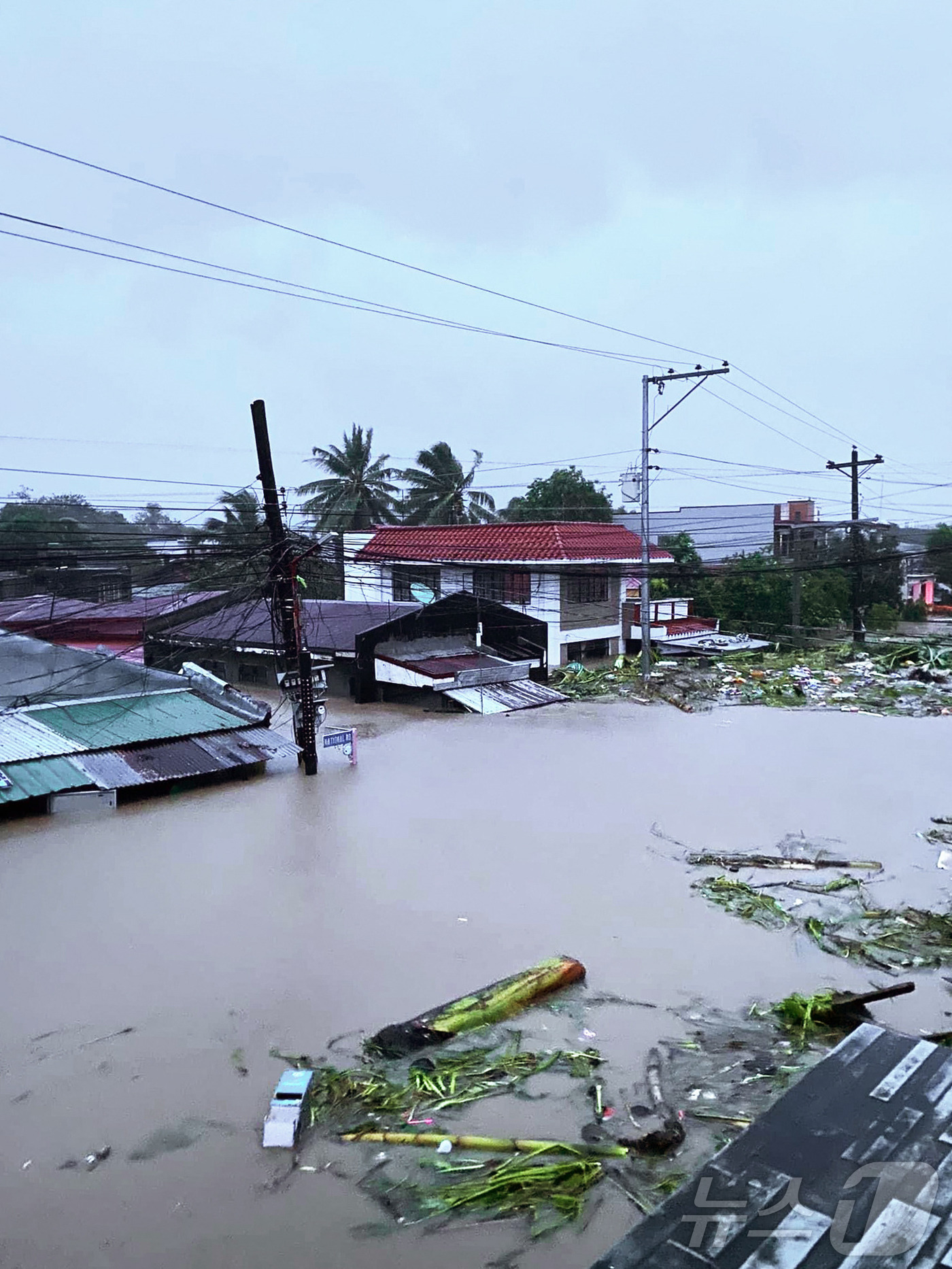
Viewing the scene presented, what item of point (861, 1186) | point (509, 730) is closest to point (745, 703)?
point (509, 730)

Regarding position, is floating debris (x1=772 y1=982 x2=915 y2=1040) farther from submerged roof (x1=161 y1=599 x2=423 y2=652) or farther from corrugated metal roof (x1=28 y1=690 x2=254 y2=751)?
submerged roof (x1=161 y1=599 x2=423 y2=652)

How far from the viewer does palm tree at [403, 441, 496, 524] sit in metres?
33.0

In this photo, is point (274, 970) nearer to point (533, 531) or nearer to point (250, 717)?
point (250, 717)

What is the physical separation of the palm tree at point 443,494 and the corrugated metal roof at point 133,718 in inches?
708

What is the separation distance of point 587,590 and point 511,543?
8.82ft

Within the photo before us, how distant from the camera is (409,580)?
27234mm

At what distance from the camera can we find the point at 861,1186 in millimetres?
3186

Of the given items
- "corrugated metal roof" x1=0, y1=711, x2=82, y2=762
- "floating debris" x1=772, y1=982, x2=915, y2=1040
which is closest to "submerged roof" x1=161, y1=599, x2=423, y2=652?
"corrugated metal roof" x1=0, y1=711, x2=82, y2=762

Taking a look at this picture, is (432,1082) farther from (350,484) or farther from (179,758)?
(350,484)

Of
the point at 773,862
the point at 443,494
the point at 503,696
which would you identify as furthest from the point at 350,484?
the point at 773,862

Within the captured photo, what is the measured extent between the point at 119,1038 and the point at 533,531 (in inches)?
817

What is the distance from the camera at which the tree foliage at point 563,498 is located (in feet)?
125

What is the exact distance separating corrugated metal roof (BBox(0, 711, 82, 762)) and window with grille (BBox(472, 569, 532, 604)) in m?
13.7

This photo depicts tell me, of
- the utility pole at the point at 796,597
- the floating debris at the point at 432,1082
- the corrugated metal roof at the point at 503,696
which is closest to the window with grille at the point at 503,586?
the corrugated metal roof at the point at 503,696
